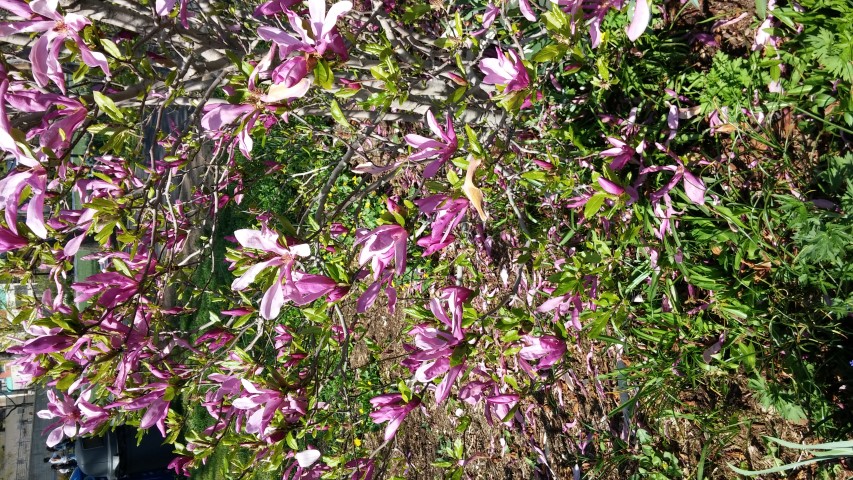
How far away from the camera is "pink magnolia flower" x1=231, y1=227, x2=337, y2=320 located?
65.8 inches

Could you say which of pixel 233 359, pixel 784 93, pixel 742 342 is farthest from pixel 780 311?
pixel 233 359

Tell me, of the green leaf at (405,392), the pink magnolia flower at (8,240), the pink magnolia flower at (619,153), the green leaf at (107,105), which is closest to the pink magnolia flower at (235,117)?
the green leaf at (107,105)

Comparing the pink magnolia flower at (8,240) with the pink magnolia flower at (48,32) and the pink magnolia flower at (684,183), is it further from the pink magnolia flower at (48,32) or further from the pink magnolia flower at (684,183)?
the pink magnolia flower at (684,183)

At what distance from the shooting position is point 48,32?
5.12ft

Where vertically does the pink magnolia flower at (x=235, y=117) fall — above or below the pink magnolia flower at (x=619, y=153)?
above

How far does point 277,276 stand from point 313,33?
0.68 metres

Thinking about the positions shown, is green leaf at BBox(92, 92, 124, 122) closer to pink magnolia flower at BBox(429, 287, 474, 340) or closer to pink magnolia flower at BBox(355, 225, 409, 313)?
pink magnolia flower at BBox(355, 225, 409, 313)

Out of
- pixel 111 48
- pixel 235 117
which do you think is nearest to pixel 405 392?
pixel 235 117

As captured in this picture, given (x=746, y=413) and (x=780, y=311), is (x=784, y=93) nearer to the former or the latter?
(x=780, y=311)

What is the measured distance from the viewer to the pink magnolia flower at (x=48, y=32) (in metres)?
1.47

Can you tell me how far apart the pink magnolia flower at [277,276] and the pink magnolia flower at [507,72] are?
2.48 ft

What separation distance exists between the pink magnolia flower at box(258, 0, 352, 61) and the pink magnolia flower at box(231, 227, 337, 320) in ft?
1.67

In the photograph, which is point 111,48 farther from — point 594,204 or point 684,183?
point 684,183

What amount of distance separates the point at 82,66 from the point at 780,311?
2.45 metres
